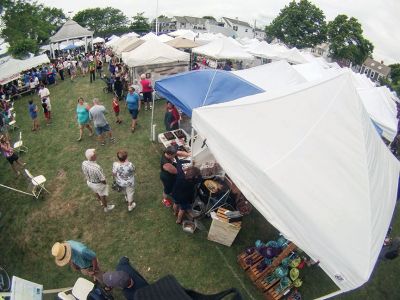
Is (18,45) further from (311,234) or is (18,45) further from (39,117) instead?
(311,234)

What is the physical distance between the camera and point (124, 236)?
5609 mm

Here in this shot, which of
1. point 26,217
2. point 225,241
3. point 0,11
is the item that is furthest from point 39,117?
point 0,11

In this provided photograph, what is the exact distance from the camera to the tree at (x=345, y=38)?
152ft

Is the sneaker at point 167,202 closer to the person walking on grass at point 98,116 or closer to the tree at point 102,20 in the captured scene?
the person walking on grass at point 98,116

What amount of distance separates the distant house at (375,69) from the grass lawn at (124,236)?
80.9 metres

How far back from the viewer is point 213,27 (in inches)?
2793

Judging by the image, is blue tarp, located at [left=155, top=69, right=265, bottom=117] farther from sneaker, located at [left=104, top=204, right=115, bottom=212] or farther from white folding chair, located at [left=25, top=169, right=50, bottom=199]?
white folding chair, located at [left=25, top=169, right=50, bottom=199]

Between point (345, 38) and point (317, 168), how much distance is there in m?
54.4

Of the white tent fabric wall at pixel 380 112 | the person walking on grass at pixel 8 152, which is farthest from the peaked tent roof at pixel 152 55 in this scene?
the white tent fabric wall at pixel 380 112

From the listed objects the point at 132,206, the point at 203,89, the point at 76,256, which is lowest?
the point at 132,206

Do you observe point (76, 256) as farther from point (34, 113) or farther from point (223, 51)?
point (223, 51)

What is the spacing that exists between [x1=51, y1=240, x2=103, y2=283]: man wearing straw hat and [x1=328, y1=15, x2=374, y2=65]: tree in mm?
54061

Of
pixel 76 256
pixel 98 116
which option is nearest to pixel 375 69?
pixel 98 116

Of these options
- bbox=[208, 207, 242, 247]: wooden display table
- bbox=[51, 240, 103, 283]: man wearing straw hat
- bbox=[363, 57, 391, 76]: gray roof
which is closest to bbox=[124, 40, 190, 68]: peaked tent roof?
bbox=[208, 207, 242, 247]: wooden display table
